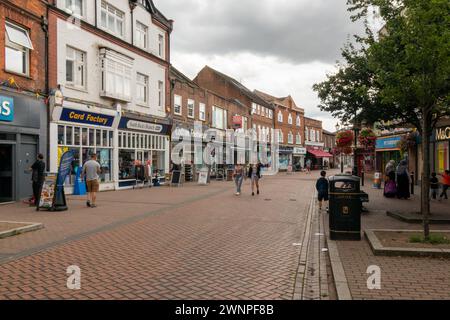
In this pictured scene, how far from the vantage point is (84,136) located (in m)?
18.0

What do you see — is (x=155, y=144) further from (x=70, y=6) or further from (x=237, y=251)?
(x=237, y=251)

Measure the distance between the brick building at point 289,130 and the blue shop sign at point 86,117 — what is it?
4015 cm

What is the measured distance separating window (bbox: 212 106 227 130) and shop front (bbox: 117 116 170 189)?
33.9 ft

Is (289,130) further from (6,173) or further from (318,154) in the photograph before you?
(6,173)

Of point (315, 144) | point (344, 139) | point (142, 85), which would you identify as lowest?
point (344, 139)

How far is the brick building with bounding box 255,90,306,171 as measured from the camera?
5819 cm

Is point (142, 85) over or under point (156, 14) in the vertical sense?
under

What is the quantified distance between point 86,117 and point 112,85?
2.83m

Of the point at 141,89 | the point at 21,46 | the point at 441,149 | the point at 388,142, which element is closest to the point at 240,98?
the point at 388,142

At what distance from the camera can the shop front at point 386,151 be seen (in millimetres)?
29200

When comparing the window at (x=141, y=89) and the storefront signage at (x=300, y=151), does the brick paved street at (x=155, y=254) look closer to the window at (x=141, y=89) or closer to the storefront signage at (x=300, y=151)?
the window at (x=141, y=89)

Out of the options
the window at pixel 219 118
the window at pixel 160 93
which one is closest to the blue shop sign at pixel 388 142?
the window at pixel 219 118

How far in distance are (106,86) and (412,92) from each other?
1487 centimetres

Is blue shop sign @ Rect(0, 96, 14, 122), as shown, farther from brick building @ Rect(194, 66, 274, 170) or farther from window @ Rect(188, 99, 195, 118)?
brick building @ Rect(194, 66, 274, 170)
